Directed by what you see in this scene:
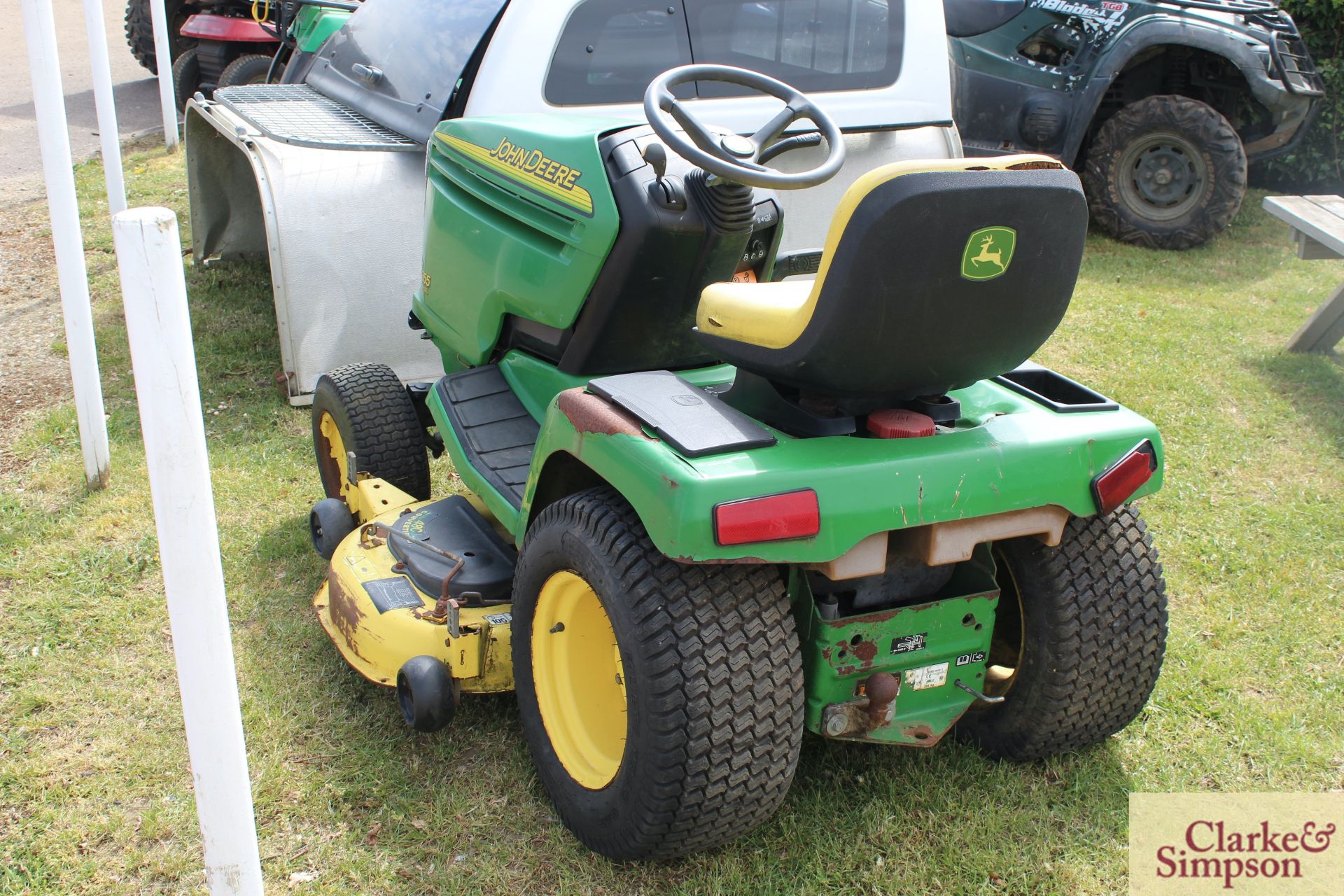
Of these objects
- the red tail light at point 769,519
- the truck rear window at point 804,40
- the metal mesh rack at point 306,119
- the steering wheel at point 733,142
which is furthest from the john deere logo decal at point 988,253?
the metal mesh rack at point 306,119

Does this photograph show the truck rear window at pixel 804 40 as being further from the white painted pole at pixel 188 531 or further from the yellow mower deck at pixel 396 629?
the white painted pole at pixel 188 531

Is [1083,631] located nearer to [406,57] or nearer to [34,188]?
[406,57]

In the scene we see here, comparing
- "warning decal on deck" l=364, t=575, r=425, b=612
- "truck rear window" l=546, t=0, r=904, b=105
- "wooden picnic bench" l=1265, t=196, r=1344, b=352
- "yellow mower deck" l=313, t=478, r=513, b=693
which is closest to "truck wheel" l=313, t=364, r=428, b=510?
"yellow mower deck" l=313, t=478, r=513, b=693

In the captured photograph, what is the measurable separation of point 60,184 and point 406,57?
1.60m

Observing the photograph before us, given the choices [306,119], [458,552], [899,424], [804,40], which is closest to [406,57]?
[306,119]

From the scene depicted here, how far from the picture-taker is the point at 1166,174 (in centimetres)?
683

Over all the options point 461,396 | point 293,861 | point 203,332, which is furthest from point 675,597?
point 203,332

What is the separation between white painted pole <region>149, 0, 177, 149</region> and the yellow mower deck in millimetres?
5262

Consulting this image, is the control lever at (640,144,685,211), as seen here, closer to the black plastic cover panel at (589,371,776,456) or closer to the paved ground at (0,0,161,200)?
the black plastic cover panel at (589,371,776,456)

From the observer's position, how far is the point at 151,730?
8.66 feet

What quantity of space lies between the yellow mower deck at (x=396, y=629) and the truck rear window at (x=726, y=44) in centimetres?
202

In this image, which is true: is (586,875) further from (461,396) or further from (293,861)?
(461,396)

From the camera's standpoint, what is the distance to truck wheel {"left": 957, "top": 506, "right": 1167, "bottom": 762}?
237 centimetres

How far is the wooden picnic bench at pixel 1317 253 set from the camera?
5113 mm
